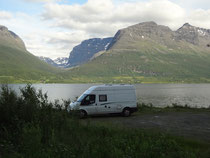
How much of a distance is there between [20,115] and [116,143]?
4.80 m

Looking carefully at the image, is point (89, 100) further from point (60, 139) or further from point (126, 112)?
point (60, 139)

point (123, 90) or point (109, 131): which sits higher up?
point (123, 90)

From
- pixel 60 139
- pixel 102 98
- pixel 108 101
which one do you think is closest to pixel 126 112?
pixel 108 101

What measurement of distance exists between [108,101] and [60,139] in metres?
12.7

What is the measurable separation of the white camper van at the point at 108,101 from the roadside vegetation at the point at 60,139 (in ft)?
26.5

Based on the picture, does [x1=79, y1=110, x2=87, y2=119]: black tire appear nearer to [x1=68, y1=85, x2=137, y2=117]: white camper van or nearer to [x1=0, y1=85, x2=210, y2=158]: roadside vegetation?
[x1=68, y1=85, x2=137, y2=117]: white camper van

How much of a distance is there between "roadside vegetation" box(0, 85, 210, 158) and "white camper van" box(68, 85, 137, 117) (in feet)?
26.5

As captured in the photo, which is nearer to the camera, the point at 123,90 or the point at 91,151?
the point at 91,151

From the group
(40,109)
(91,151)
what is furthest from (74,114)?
(91,151)

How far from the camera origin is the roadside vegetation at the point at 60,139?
736 cm

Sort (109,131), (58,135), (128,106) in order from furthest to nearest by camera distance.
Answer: (128,106), (109,131), (58,135)

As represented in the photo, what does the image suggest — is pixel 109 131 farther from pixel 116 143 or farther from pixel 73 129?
pixel 116 143

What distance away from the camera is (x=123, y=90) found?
74.6 ft

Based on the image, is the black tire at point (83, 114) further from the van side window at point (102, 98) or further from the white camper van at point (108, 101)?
the van side window at point (102, 98)
